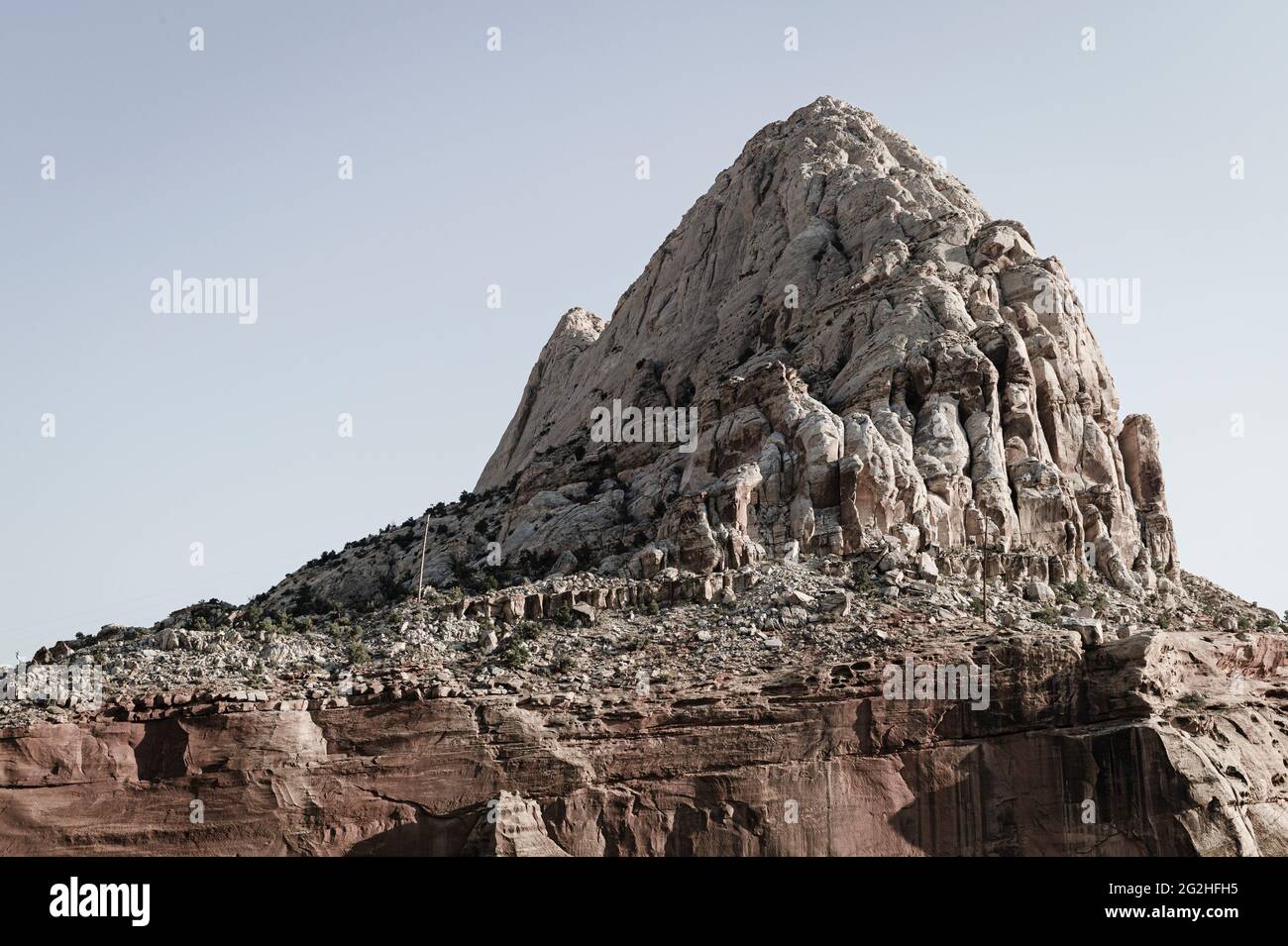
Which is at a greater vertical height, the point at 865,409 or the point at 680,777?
the point at 865,409

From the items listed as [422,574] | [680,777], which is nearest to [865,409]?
[422,574]

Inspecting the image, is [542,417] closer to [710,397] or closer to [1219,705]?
[710,397]

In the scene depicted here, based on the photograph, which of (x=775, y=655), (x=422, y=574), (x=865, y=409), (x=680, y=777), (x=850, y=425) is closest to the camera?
(x=680, y=777)

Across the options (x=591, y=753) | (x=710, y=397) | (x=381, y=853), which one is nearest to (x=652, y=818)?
(x=591, y=753)

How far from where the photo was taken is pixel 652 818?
5756cm

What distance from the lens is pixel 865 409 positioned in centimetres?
7638

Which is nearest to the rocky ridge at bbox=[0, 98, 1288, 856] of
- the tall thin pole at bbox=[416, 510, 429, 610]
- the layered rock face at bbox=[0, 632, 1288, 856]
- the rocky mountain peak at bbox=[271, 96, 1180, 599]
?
the layered rock face at bbox=[0, 632, 1288, 856]

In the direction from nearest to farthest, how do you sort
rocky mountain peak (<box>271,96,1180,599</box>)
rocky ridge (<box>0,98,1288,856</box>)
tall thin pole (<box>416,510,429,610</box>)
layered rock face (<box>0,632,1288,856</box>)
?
layered rock face (<box>0,632,1288,856</box>) < rocky ridge (<box>0,98,1288,856</box>) < tall thin pole (<box>416,510,429,610</box>) < rocky mountain peak (<box>271,96,1180,599</box>)

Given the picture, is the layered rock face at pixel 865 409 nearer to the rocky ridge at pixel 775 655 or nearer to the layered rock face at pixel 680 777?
the rocky ridge at pixel 775 655

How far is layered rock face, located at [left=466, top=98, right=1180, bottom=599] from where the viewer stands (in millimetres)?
71250

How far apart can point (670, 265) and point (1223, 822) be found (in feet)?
210

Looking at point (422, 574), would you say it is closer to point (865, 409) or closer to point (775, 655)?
point (775, 655)

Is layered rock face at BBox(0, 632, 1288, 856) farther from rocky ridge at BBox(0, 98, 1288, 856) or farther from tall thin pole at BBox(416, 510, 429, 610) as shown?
tall thin pole at BBox(416, 510, 429, 610)
